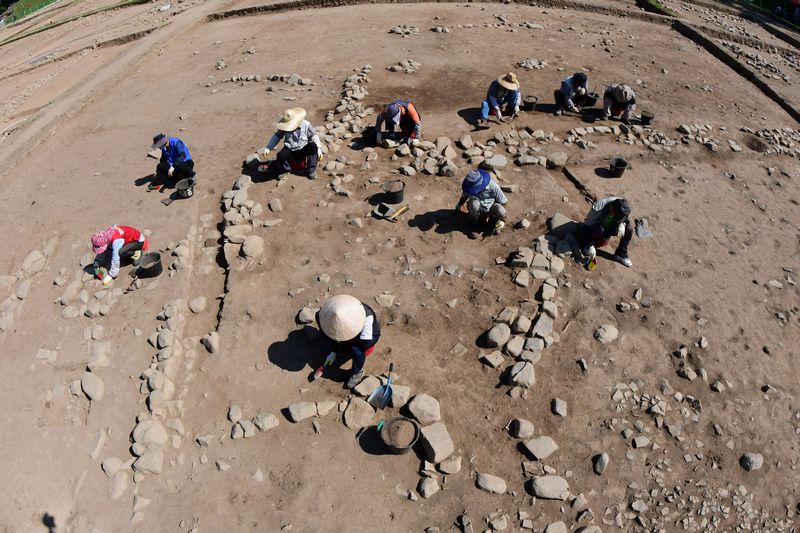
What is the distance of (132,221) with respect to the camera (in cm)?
682

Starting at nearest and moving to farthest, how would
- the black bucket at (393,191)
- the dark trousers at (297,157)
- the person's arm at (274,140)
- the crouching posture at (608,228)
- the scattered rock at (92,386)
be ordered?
the scattered rock at (92,386)
the crouching posture at (608,228)
the black bucket at (393,191)
the person's arm at (274,140)
the dark trousers at (297,157)

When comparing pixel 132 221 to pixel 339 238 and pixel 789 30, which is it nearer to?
pixel 339 238

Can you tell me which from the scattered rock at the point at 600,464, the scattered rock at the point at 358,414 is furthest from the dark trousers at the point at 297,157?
the scattered rock at the point at 600,464

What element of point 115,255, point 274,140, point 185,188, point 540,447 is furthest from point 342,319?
point 185,188

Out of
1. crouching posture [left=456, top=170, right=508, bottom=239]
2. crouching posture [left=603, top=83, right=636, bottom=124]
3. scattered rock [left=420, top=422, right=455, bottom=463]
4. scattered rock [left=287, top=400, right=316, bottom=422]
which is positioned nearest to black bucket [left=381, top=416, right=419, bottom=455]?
scattered rock [left=420, top=422, right=455, bottom=463]

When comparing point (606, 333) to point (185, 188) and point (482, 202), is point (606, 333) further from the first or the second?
point (185, 188)

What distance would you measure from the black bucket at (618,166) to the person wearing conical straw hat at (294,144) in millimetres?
4699

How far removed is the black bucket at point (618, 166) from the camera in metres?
7.18

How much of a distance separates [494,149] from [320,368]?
4870 mm

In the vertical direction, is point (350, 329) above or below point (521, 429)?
above

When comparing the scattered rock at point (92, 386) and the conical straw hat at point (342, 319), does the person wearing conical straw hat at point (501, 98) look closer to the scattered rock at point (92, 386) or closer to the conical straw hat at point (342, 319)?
the conical straw hat at point (342, 319)

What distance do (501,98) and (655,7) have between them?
8.88m

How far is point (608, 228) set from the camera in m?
5.79

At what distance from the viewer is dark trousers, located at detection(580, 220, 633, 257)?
5.71 meters
